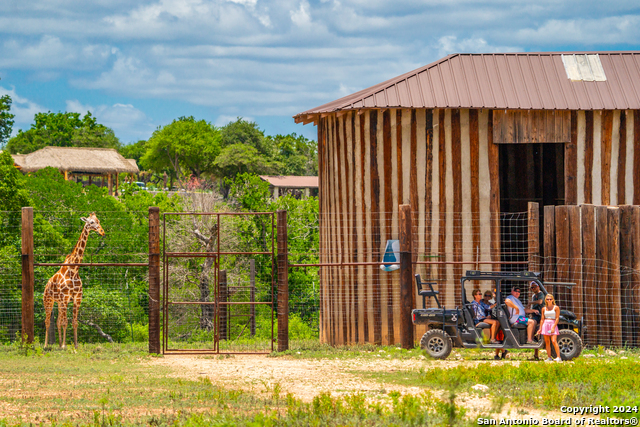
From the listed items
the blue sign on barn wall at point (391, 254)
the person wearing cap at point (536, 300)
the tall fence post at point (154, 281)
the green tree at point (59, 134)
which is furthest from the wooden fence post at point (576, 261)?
the green tree at point (59, 134)

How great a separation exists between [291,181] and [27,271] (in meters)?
55.9

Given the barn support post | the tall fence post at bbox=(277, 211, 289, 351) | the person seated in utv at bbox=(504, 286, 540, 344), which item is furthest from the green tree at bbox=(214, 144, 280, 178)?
the person seated in utv at bbox=(504, 286, 540, 344)

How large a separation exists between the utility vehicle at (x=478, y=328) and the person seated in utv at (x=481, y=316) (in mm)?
74

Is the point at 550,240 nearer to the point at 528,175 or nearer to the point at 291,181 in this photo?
the point at 528,175

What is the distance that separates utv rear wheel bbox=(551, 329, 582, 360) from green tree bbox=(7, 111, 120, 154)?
8351cm

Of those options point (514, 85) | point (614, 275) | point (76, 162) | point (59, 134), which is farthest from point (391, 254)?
point (59, 134)

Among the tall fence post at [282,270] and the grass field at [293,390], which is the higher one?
the tall fence post at [282,270]

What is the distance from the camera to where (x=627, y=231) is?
12.9m

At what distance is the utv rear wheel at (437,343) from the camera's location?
11.9 m

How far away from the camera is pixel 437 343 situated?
Answer: 12.0 metres

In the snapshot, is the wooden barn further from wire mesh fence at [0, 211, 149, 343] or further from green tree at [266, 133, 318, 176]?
green tree at [266, 133, 318, 176]

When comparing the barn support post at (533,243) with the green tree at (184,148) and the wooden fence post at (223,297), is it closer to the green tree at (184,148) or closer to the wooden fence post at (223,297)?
the wooden fence post at (223,297)

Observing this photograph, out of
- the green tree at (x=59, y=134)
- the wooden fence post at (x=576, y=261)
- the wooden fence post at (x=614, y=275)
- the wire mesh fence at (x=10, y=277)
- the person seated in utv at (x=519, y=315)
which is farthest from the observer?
the green tree at (x=59, y=134)

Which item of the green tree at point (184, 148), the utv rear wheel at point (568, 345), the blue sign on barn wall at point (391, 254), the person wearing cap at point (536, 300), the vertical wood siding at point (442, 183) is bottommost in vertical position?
the utv rear wheel at point (568, 345)
